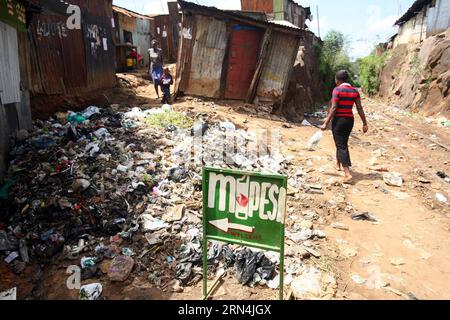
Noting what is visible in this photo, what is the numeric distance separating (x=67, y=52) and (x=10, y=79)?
291cm

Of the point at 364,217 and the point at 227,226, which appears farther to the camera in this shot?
the point at 364,217

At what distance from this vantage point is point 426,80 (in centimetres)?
1546

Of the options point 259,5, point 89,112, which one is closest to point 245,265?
point 89,112

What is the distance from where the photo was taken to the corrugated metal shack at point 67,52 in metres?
7.33

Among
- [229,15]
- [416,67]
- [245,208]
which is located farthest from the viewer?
[416,67]

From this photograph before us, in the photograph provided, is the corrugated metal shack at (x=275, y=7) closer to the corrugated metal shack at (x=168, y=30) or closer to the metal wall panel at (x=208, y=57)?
the corrugated metal shack at (x=168, y=30)

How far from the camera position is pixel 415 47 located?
66.4 feet

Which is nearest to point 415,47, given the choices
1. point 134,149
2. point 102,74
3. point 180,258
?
point 102,74

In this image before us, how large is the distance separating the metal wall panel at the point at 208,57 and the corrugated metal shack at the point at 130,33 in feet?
21.6

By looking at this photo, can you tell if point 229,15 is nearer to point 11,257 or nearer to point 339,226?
point 339,226

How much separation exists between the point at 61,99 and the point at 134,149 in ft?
11.5

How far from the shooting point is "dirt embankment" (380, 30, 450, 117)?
14.1m

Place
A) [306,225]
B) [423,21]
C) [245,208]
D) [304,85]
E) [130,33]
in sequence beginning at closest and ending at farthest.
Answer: [245,208] < [306,225] < [304,85] < [130,33] < [423,21]

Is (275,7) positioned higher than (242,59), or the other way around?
(275,7)
